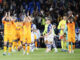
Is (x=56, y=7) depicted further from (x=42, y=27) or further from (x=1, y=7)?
(x=1, y=7)

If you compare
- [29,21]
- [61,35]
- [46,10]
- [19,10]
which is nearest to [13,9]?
[19,10]

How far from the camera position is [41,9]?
24.5 m

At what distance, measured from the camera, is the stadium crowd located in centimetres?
2316

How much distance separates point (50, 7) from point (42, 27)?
221 centimetres

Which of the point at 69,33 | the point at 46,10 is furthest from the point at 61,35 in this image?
the point at 46,10

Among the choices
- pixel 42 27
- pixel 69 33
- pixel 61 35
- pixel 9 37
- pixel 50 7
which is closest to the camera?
pixel 9 37

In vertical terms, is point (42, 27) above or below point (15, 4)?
below

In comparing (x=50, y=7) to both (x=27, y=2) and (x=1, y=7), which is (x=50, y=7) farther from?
(x=1, y=7)

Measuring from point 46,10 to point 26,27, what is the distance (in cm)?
896

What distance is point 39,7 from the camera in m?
24.8

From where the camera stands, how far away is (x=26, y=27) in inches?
613

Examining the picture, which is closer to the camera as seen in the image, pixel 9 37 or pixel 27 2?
pixel 9 37

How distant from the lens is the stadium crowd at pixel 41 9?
23156 mm

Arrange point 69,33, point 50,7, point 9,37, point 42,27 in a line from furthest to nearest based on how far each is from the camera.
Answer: point 50,7 → point 42,27 → point 69,33 → point 9,37
